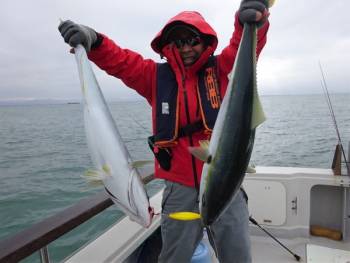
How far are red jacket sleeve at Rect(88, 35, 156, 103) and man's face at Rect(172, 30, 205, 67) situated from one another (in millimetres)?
291

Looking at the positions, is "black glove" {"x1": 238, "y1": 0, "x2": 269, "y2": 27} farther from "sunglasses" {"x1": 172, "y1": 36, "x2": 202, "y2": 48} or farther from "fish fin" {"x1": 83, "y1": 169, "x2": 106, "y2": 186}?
"fish fin" {"x1": 83, "y1": 169, "x2": 106, "y2": 186}

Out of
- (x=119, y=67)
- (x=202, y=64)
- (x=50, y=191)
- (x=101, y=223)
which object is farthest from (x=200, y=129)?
(x=50, y=191)

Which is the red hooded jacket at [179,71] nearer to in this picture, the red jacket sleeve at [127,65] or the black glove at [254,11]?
the red jacket sleeve at [127,65]

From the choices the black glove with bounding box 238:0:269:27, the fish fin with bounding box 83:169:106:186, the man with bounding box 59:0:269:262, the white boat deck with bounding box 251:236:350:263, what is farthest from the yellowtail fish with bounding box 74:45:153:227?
the white boat deck with bounding box 251:236:350:263

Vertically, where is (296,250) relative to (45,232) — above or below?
below

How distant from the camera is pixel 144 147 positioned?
18156 mm

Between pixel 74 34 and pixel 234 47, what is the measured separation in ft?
3.47

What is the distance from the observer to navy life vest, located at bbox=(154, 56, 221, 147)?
2410 millimetres

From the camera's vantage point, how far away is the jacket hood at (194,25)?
2.32 meters

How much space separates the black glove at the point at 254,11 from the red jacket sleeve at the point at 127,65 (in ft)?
3.23

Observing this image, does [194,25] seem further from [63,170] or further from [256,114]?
[63,170]

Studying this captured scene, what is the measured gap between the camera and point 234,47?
7.31 ft

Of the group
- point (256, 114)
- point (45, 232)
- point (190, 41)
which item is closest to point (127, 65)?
point (190, 41)

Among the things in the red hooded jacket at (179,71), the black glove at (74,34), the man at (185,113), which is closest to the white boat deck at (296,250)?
the man at (185,113)
